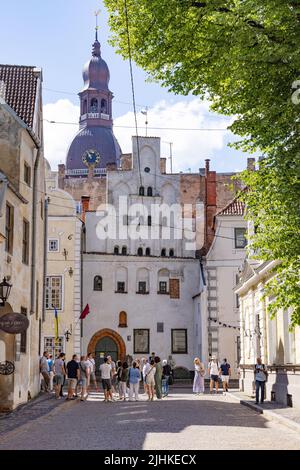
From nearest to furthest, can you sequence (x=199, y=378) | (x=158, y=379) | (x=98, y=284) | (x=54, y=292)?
(x=158, y=379)
(x=199, y=378)
(x=54, y=292)
(x=98, y=284)

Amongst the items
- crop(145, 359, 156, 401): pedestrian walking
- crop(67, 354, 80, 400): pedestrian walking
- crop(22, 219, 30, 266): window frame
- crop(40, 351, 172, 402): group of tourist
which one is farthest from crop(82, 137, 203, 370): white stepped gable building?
crop(22, 219, 30, 266): window frame

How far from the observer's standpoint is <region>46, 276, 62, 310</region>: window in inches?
1799

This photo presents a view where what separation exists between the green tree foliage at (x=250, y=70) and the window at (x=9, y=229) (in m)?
6.71

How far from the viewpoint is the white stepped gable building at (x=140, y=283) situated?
161 ft

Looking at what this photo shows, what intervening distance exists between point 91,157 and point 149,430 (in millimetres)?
91354

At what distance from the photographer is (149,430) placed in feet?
53.8

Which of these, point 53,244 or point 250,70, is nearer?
point 250,70

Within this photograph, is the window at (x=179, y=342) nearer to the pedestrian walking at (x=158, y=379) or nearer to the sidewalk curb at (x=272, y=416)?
the pedestrian walking at (x=158, y=379)

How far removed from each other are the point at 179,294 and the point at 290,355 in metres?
24.9

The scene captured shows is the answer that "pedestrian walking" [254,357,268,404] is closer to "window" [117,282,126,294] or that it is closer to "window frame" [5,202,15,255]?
"window frame" [5,202,15,255]

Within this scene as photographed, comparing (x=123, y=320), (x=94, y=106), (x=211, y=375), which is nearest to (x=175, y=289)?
(x=123, y=320)

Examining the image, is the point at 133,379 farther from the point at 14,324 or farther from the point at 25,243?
the point at 14,324
